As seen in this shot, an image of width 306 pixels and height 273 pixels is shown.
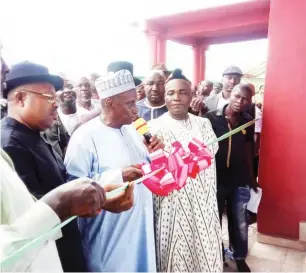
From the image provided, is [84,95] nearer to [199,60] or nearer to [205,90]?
[205,90]

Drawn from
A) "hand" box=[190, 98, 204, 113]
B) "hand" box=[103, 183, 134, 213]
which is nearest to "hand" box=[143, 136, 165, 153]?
"hand" box=[103, 183, 134, 213]

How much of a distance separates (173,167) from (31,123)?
702 mm

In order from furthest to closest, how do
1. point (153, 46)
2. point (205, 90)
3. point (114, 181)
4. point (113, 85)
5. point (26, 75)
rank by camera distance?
point (153, 46), point (205, 90), point (113, 85), point (114, 181), point (26, 75)

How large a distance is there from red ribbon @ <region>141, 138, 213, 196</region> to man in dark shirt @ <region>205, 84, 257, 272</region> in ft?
2.71

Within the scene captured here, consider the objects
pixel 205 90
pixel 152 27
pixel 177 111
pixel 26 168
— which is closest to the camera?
pixel 26 168

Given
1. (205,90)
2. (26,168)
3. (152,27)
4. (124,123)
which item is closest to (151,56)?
(152,27)

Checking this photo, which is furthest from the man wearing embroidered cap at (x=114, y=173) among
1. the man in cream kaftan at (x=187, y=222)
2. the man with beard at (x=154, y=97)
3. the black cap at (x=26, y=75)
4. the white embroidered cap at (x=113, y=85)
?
the man with beard at (x=154, y=97)

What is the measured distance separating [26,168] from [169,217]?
105cm

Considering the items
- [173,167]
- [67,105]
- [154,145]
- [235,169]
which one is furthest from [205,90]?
[173,167]

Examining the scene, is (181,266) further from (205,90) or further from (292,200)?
(205,90)

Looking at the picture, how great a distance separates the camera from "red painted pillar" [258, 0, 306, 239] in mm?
2807

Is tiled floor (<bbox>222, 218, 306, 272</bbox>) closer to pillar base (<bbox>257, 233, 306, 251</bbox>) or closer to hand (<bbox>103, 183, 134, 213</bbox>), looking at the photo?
pillar base (<bbox>257, 233, 306, 251</bbox>)

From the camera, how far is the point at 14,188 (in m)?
0.90

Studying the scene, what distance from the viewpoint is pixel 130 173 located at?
1612 mm
